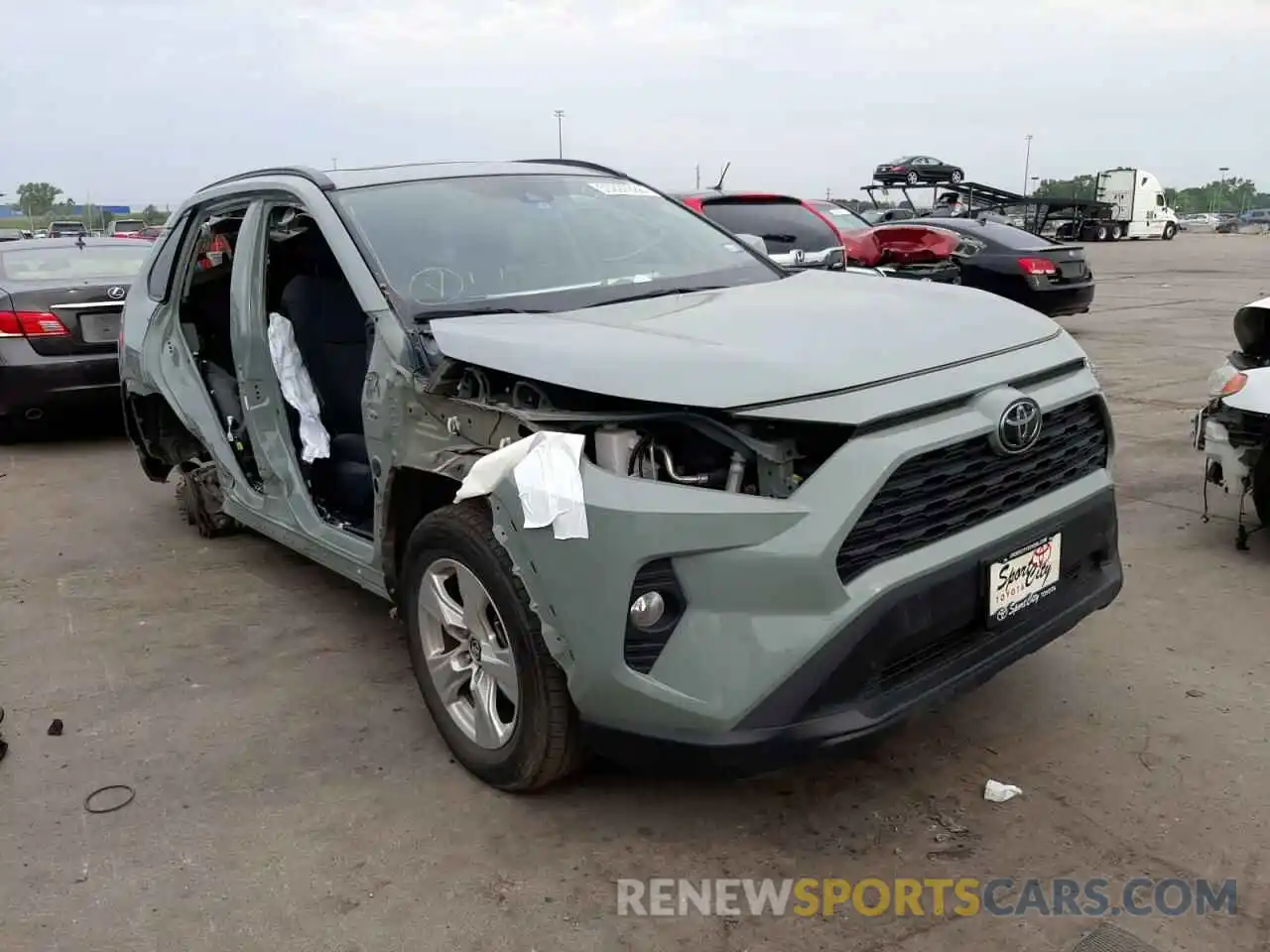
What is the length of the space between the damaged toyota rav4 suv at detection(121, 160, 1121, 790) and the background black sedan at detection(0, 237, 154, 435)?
14.1ft

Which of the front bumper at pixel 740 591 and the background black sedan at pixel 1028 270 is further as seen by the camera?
the background black sedan at pixel 1028 270

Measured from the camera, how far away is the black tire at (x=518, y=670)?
2.65 m

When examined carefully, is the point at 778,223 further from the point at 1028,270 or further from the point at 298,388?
the point at 298,388

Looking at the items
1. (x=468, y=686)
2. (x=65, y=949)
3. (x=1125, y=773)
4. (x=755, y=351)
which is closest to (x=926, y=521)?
(x=755, y=351)

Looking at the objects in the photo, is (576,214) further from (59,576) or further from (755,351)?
(59,576)

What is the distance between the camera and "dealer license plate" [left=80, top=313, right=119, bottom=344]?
24.3ft

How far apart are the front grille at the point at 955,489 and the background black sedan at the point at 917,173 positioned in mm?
36923

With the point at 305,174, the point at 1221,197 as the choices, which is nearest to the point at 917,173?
the point at 305,174

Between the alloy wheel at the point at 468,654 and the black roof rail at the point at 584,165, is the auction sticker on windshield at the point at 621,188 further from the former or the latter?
the alloy wheel at the point at 468,654

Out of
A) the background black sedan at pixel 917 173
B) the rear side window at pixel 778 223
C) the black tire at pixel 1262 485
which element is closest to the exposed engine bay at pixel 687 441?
the black tire at pixel 1262 485

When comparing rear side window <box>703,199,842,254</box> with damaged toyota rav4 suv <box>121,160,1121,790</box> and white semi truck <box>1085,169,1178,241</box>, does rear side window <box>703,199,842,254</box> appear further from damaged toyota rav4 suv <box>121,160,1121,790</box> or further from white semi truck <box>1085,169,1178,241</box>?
white semi truck <box>1085,169,1178,241</box>

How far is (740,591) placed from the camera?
2355 mm

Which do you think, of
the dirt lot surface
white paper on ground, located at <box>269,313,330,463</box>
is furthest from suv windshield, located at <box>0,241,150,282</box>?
white paper on ground, located at <box>269,313,330,463</box>

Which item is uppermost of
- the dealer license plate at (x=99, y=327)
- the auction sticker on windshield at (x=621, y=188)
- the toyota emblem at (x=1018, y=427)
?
the auction sticker on windshield at (x=621, y=188)
